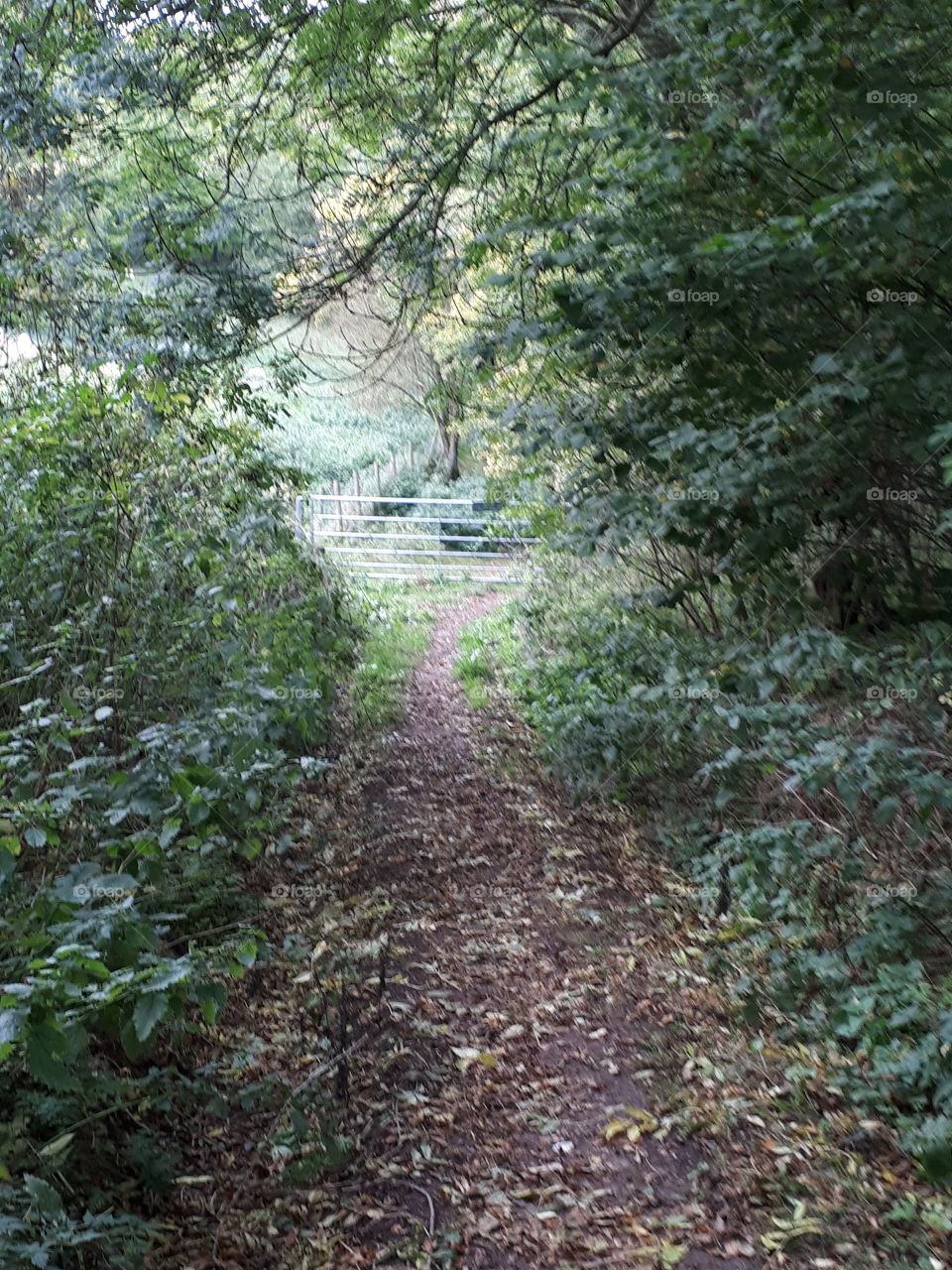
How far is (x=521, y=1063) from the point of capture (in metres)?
4.02

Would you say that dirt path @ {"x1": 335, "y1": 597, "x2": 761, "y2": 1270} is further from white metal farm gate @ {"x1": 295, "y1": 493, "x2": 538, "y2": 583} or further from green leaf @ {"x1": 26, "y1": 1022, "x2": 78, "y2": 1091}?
white metal farm gate @ {"x1": 295, "y1": 493, "x2": 538, "y2": 583}

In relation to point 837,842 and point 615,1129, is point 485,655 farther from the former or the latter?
point 615,1129

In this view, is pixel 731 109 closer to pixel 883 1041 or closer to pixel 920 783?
pixel 920 783

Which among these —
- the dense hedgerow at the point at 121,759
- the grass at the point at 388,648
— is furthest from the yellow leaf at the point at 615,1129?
the grass at the point at 388,648

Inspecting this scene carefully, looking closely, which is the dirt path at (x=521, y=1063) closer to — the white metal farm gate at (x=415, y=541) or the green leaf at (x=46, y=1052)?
the green leaf at (x=46, y=1052)

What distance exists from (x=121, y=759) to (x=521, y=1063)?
200cm

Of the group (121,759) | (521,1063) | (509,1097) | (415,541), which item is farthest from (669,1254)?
(415,541)

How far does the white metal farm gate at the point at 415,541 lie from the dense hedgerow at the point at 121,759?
34.6 ft

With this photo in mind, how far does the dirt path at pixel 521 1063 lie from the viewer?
3109 mm

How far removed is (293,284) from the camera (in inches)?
294

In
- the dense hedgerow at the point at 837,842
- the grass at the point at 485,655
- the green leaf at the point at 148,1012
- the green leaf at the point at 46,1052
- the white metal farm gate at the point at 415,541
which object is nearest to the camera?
the green leaf at the point at 46,1052

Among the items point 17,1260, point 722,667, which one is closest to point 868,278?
point 722,667

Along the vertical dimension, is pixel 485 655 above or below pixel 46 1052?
below

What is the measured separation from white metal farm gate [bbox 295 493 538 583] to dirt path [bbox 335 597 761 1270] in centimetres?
1095
